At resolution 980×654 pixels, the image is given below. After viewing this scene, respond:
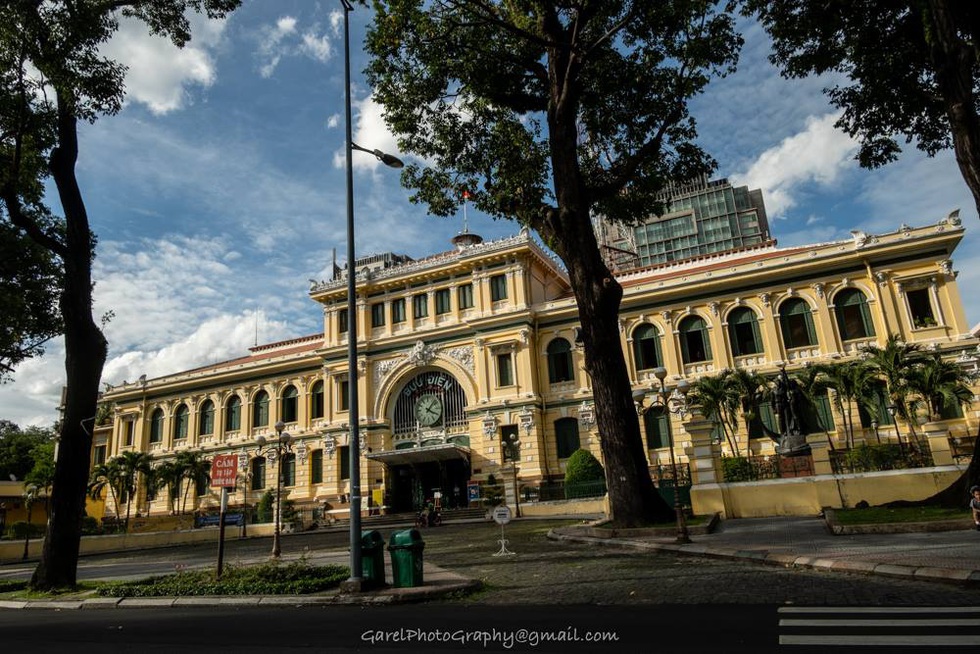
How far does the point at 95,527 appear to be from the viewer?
112ft

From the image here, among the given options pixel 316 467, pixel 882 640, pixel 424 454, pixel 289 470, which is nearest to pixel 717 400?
pixel 424 454

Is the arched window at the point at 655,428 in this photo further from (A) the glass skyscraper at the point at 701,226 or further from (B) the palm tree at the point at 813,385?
(A) the glass skyscraper at the point at 701,226

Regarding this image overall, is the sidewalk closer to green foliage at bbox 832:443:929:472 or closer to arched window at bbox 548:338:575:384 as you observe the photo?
green foliage at bbox 832:443:929:472

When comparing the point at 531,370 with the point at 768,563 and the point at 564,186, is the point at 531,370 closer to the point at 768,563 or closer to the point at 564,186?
the point at 564,186

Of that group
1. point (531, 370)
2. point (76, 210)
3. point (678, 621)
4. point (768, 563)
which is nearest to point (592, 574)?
point (768, 563)

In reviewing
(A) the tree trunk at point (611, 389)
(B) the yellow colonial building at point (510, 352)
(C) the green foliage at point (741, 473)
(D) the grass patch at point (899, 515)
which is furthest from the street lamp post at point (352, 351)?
(B) the yellow colonial building at point (510, 352)

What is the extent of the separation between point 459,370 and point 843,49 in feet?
82.0

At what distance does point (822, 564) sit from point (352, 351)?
24.9 ft

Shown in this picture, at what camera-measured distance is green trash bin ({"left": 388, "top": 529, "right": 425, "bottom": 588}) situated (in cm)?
896

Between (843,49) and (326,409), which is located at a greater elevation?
(843,49)

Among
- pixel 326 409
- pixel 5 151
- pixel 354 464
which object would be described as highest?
pixel 5 151

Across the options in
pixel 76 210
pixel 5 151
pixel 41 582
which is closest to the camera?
pixel 41 582

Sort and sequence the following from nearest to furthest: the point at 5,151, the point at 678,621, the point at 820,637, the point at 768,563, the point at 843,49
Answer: the point at 820,637 < the point at 678,621 < the point at 768,563 < the point at 843,49 < the point at 5,151

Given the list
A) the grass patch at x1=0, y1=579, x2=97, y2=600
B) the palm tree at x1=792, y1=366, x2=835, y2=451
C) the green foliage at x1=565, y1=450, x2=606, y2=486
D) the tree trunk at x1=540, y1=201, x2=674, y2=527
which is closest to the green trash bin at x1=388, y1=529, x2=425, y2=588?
the grass patch at x1=0, y1=579, x2=97, y2=600
